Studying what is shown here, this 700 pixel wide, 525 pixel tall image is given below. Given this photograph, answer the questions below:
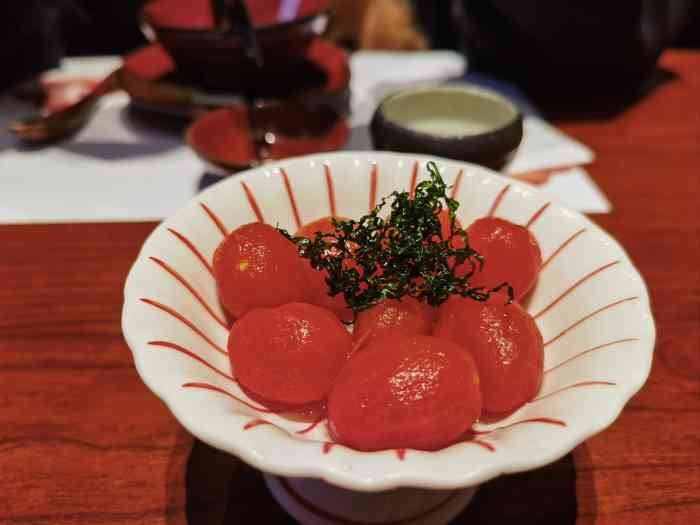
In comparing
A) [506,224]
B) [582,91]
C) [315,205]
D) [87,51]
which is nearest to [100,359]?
[315,205]

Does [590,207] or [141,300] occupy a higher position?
[141,300]

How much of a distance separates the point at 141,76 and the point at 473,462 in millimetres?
1417

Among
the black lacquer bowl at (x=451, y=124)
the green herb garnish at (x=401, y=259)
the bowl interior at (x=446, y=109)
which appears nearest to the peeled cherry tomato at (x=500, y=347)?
the green herb garnish at (x=401, y=259)

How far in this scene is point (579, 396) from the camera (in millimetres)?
583

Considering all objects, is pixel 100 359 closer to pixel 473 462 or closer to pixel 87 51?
pixel 473 462

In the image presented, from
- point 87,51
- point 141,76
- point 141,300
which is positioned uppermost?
point 141,300

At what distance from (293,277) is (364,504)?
0.89ft

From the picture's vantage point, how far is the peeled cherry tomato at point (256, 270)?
2.28ft

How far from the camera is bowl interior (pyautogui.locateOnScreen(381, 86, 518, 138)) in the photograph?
4.28ft

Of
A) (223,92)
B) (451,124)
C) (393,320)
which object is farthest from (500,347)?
(223,92)

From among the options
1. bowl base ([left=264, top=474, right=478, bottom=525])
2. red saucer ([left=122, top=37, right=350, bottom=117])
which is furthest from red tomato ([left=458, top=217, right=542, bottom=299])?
red saucer ([left=122, top=37, right=350, bottom=117])

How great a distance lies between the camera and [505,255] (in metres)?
0.73

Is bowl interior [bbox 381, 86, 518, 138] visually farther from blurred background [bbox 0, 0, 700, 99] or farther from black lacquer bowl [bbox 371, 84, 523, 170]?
blurred background [bbox 0, 0, 700, 99]

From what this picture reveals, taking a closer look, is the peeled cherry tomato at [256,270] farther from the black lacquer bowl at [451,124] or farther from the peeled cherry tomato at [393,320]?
the black lacquer bowl at [451,124]
